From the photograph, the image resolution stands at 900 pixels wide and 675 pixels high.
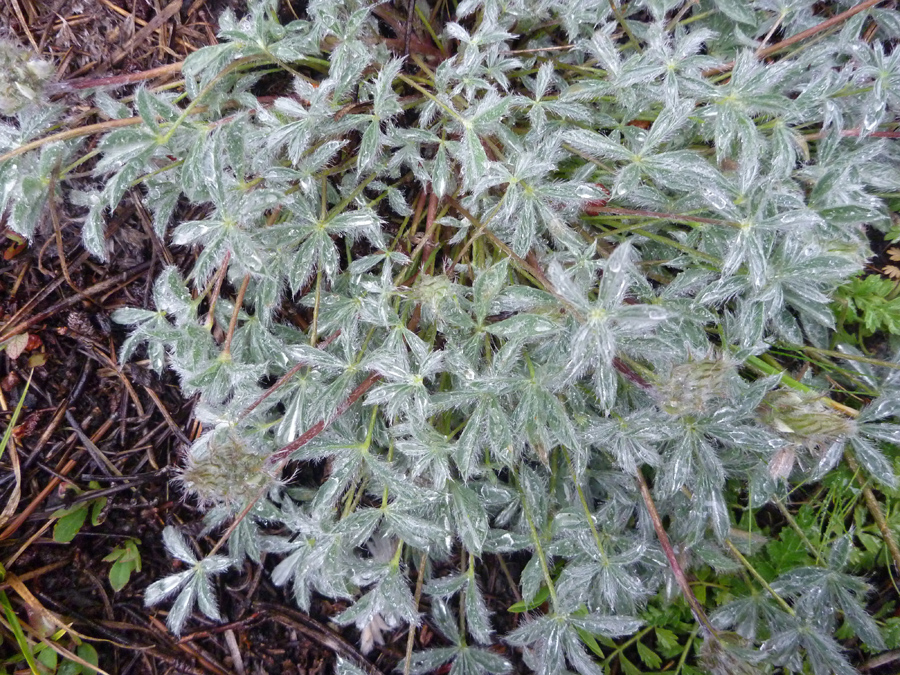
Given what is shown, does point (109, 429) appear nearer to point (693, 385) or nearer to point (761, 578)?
point (693, 385)

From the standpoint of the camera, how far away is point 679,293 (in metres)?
2.02

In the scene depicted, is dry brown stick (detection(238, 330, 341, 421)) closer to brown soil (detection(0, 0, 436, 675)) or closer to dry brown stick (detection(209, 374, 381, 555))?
dry brown stick (detection(209, 374, 381, 555))

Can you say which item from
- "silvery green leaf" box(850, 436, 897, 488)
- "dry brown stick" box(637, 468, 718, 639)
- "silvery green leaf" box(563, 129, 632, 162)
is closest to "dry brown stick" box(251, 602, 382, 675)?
"dry brown stick" box(637, 468, 718, 639)

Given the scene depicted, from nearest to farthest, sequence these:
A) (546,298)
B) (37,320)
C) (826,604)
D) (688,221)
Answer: (546,298) < (688,221) < (826,604) < (37,320)

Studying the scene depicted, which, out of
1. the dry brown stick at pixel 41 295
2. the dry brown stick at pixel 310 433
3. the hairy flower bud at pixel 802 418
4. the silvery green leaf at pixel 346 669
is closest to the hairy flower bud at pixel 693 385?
the hairy flower bud at pixel 802 418

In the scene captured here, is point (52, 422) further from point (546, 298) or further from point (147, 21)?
point (546, 298)

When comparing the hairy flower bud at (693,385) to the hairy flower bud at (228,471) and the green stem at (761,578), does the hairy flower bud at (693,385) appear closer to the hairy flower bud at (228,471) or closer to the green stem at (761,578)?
the green stem at (761,578)

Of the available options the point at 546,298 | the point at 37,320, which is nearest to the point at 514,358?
the point at 546,298

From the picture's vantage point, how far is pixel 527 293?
1.77 meters

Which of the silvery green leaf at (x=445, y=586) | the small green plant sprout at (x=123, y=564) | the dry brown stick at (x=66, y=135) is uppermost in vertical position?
the dry brown stick at (x=66, y=135)

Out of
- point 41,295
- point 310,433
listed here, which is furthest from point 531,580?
point 41,295

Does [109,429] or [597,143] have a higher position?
[597,143]

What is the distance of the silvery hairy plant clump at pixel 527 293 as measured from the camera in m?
1.82

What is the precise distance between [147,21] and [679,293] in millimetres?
2489
